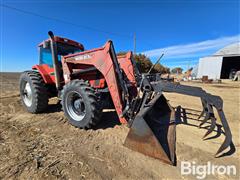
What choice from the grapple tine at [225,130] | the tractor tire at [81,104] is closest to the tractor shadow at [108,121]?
the tractor tire at [81,104]

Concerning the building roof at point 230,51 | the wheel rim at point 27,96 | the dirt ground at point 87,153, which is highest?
the building roof at point 230,51

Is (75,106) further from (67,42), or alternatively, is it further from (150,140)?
(67,42)

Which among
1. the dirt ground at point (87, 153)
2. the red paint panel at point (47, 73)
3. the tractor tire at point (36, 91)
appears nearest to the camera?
the dirt ground at point (87, 153)

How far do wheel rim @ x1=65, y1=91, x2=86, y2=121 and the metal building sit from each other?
2929 centimetres

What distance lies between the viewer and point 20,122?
3.98 metres

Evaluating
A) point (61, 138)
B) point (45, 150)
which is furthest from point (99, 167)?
point (61, 138)

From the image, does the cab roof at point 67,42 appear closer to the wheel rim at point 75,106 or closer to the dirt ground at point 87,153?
the wheel rim at point 75,106

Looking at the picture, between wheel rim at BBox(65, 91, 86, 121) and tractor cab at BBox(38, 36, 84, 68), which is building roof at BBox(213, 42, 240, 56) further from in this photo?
wheel rim at BBox(65, 91, 86, 121)

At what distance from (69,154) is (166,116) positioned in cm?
262

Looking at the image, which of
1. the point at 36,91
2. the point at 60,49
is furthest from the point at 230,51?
the point at 36,91

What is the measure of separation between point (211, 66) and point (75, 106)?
3002 centimetres

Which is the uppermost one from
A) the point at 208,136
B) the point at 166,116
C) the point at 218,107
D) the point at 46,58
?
the point at 46,58

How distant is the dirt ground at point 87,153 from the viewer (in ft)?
6.64

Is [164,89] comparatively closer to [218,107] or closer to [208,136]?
[218,107]
